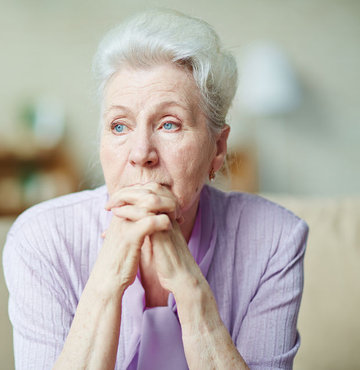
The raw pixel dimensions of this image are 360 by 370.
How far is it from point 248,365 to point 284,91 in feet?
10.3

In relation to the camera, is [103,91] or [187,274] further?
[103,91]

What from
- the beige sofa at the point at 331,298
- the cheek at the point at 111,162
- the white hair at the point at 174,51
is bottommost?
the beige sofa at the point at 331,298

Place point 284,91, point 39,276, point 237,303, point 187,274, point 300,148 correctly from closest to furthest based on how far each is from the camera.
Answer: point 187,274 → point 39,276 → point 237,303 → point 284,91 → point 300,148

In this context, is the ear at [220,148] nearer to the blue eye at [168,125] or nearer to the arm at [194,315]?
the blue eye at [168,125]

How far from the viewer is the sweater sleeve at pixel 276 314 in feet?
4.13

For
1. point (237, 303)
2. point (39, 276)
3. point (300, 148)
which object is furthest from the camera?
point (300, 148)

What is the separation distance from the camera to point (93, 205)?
1.39 meters

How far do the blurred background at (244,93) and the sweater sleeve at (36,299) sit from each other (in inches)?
102

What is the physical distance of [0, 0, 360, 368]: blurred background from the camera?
394 cm

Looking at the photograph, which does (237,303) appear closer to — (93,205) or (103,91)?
(93,205)

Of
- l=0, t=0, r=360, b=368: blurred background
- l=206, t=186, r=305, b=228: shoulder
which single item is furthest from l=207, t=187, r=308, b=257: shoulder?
l=0, t=0, r=360, b=368: blurred background

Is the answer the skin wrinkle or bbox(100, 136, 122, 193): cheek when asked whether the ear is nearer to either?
the skin wrinkle

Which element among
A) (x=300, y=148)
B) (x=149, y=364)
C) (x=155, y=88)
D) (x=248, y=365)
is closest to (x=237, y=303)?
(x=248, y=365)

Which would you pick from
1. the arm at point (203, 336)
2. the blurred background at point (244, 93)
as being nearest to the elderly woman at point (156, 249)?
the arm at point (203, 336)
